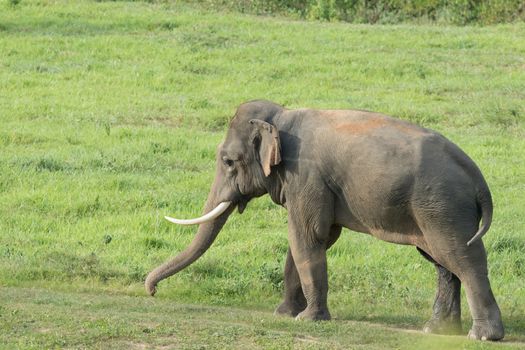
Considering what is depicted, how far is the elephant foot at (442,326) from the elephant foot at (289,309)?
1.10 m

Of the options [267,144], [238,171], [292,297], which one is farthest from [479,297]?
[238,171]

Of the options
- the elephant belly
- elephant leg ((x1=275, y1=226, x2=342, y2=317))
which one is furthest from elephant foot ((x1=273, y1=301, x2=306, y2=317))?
the elephant belly

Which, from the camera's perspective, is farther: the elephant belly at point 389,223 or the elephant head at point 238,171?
the elephant head at point 238,171

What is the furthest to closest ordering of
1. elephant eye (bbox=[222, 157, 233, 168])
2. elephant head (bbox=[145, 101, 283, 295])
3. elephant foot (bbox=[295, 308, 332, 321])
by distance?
1. elephant eye (bbox=[222, 157, 233, 168])
2. elephant head (bbox=[145, 101, 283, 295])
3. elephant foot (bbox=[295, 308, 332, 321])

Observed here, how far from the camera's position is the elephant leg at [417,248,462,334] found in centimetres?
1004

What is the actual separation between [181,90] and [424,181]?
11.2m

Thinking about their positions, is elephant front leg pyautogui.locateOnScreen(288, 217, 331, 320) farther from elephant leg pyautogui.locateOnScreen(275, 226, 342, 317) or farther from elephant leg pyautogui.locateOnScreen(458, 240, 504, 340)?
elephant leg pyautogui.locateOnScreen(458, 240, 504, 340)

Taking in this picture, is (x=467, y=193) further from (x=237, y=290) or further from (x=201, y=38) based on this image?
(x=201, y=38)

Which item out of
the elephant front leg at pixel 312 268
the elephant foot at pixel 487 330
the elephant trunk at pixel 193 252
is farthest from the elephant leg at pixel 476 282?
the elephant trunk at pixel 193 252

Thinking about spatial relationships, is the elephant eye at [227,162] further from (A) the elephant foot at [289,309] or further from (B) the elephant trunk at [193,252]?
(A) the elephant foot at [289,309]

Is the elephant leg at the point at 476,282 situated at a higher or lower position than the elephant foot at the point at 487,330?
higher

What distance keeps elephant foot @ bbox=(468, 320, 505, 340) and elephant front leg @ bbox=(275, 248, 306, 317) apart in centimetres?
166

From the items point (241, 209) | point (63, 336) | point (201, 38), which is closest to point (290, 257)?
point (241, 209)

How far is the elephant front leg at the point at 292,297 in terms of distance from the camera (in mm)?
10703
